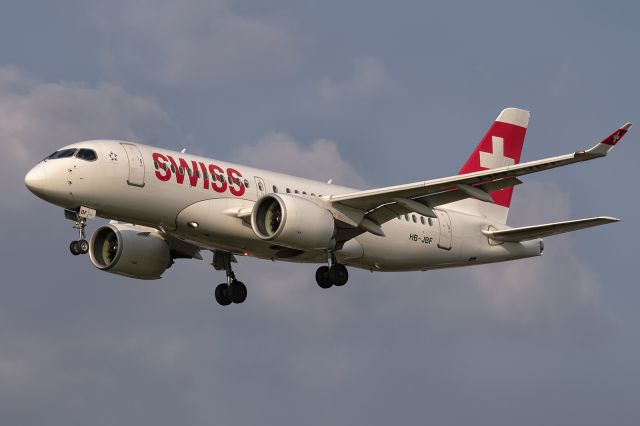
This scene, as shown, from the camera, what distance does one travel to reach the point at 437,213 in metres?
54.5

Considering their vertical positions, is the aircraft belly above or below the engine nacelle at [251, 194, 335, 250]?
above

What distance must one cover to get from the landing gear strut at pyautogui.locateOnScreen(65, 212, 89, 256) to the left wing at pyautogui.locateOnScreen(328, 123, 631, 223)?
890 cm

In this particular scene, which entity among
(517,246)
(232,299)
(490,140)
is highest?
(490,140)

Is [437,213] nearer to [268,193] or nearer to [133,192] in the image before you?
[268,193]

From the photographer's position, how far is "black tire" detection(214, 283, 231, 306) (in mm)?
54094

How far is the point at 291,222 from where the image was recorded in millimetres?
47406

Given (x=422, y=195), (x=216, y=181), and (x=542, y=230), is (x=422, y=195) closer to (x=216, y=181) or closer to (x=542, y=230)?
(x=542, y=230)

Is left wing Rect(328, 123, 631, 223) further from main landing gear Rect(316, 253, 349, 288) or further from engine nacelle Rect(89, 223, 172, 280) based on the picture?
engine nacelle Rect(89, 223, 172, 280)

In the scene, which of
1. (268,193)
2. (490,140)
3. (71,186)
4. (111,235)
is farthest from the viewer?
(490,140)

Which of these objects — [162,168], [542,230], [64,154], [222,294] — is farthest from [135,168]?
[542,230]

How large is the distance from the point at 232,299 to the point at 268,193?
6.66m

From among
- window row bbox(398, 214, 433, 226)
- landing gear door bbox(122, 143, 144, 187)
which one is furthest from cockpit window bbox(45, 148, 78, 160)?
window row bbox(398, 214, 433, 226)

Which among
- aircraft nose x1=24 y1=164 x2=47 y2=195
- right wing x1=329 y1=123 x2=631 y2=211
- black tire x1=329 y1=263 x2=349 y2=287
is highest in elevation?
right wing x1=329 y1=123 x2=631 y2=211

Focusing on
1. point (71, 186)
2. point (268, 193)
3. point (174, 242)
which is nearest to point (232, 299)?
point (174, 242)
